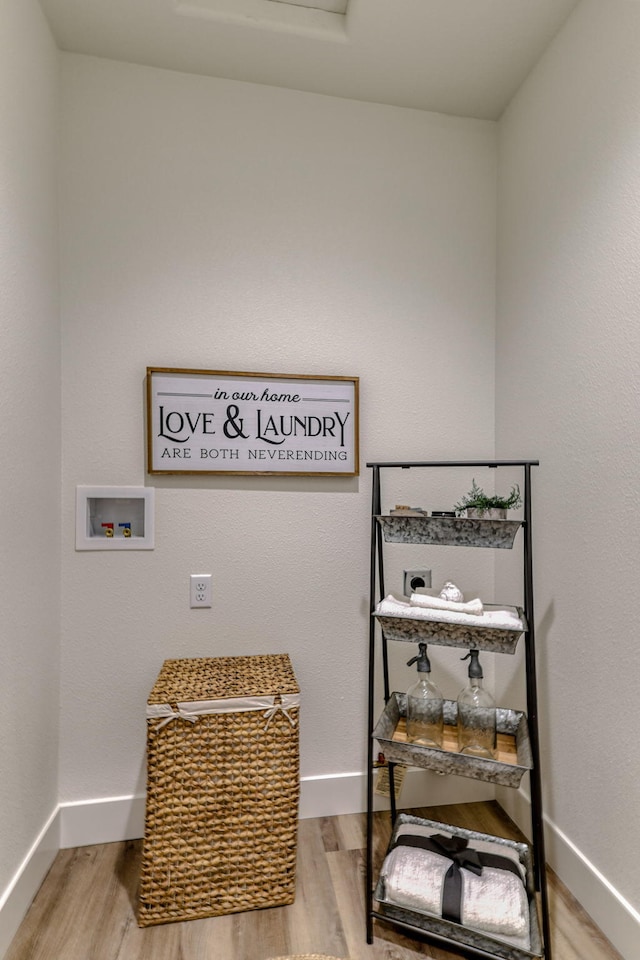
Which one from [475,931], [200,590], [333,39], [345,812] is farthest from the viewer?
[345,812]

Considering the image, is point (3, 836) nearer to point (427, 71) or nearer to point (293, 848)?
point (293, 848)

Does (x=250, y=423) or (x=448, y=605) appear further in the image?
(x=250, y=423)

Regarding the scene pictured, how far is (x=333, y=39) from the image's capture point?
5.63ft

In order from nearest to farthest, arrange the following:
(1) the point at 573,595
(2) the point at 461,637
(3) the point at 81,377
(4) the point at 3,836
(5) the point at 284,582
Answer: (4) the point at 3,836, (2) the point at 461,637, (1) the point at 573,595, (3) the point at 81,377, (5) the point at 284,582

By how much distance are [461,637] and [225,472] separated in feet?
3.15

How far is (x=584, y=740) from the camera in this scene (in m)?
1.54

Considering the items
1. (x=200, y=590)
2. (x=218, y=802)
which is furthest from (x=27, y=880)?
(x=200, y=590)

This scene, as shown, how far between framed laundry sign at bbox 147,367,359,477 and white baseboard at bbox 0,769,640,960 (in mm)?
1174

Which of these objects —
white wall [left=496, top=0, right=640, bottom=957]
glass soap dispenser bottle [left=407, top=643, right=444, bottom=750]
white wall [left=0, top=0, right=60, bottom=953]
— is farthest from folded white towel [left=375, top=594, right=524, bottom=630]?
white wall [left=0, top=0, right=60, bottom=953]

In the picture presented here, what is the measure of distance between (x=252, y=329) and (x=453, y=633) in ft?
4.06

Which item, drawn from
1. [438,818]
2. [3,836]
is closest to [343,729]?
[438,818]

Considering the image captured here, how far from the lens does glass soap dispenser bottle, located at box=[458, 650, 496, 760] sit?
1.50 metres

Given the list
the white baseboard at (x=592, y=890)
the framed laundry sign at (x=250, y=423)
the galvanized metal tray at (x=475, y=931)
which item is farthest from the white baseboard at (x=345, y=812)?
the framed laundry sign at (x=250, y=423)

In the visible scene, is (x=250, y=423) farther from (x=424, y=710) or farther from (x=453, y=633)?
(x=424, y=710)
